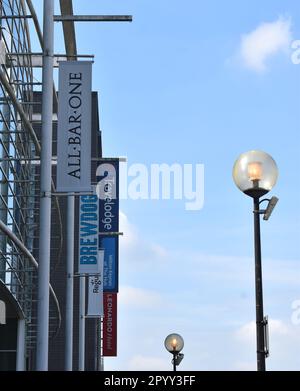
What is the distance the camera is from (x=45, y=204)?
16.5 m

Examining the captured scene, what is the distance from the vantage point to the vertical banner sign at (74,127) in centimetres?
1714

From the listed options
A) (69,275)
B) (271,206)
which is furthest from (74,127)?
(69,275)

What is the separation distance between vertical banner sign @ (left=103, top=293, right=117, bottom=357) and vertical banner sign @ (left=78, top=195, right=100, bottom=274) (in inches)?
707

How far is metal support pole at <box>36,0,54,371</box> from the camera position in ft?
53.2

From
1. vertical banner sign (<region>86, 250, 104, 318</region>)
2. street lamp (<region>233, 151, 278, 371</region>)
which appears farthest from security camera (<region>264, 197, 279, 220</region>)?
vertical banner sign (<region>86, 250, 104, 318</region>)

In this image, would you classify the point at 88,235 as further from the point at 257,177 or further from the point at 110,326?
the point at 110,326

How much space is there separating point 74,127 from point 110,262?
70.9 feet

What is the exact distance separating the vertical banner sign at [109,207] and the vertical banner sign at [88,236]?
4.03 meters

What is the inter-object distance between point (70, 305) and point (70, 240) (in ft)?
6.67

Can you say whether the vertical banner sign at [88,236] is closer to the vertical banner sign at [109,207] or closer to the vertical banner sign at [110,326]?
the vertical banner sign at [109,207]

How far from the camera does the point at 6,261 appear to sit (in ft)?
84.7

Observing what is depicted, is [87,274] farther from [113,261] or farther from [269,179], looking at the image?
[269,179]

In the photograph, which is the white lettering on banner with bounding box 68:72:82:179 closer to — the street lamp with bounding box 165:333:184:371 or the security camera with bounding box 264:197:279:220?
the security camera with bounding box 264:197:279:220

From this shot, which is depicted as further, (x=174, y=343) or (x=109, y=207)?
(x=109, y=207)
